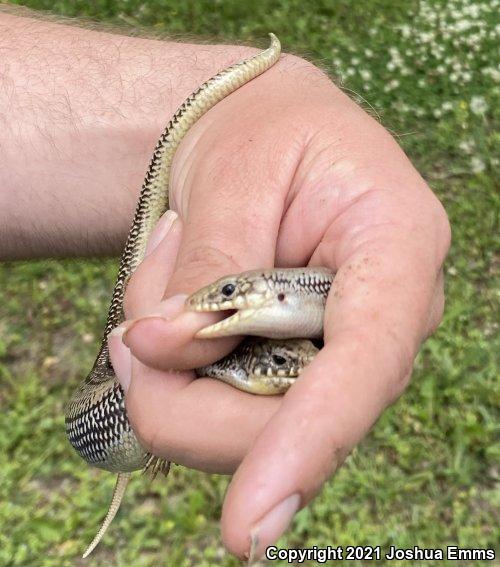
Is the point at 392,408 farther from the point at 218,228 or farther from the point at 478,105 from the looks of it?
the point at 478,105

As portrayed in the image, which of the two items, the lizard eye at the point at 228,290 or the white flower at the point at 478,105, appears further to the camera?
the white flower at the point at 478,105

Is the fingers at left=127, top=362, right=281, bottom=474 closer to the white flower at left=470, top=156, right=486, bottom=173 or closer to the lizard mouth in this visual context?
the lizard mouth

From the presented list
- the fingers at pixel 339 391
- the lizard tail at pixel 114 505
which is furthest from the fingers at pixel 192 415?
the lizard tail at pixel 114 505

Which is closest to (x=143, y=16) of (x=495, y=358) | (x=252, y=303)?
(x=495, y=358)

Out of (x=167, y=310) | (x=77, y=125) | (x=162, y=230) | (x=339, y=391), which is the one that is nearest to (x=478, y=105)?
(x=77, y=125)

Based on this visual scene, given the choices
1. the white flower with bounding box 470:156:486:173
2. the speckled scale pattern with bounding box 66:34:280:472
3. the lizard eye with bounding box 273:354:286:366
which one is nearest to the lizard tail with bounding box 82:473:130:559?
the speckled scale pattern with bounding box 66:34:280:472

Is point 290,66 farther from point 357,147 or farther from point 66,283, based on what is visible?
point 66,283

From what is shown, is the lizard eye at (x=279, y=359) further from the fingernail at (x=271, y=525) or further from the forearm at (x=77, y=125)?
the forearm at (x=77, y=125)
